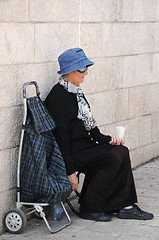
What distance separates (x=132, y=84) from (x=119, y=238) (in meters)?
2.68

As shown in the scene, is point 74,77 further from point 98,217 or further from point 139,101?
point 139,101

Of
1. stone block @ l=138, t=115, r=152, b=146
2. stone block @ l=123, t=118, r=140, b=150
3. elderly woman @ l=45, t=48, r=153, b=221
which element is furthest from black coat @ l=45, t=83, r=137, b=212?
stone block @ l=138, t=115, r=152, b=146

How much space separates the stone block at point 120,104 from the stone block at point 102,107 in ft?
0.34

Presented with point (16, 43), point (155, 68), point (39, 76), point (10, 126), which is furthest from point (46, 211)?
point (155, 68)

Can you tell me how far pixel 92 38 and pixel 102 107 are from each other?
0.78 m

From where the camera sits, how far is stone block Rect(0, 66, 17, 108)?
4.68m

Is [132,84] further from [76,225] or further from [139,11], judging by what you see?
[76,225]

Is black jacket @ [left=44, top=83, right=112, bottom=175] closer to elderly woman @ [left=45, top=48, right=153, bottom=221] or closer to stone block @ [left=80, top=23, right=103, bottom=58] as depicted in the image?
elderly woman @ [left=45, top=48, right=153, bottom=221]

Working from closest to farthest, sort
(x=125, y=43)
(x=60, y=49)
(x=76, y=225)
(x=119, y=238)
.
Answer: (x=119, y=238) < (x=76, y=225) < (x=60, y=49) < (x=125, y=43)

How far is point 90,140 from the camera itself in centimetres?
527

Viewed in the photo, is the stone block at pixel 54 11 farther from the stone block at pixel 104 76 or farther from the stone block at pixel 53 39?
the stone block at pixel 104 76

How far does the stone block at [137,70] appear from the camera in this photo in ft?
22.3

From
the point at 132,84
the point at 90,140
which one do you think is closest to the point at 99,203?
the point at 90,140

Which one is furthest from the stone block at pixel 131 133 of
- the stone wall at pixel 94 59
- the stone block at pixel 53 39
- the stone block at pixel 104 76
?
the stone block at pixel 53 39
